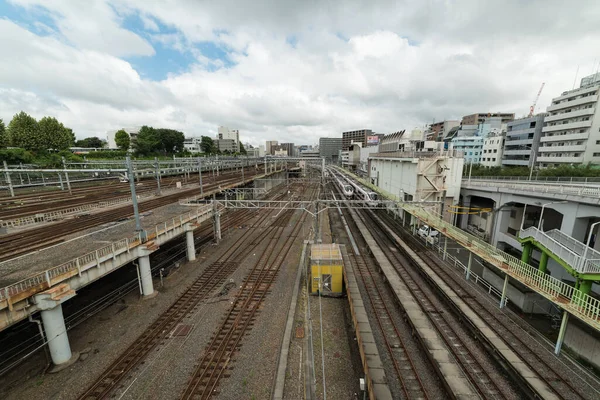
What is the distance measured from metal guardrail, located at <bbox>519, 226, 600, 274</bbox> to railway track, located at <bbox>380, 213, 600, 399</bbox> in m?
4.74

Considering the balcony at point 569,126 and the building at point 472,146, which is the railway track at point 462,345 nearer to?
the balcony at point 569,126

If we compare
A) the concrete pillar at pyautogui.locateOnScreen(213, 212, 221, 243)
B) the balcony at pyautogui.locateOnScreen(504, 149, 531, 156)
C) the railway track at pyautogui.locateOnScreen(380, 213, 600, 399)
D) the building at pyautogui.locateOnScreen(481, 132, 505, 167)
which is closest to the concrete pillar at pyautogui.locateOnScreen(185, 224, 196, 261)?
the concrete pillar at pyautogui.locateOnScreen(213, 212, 221, 243)

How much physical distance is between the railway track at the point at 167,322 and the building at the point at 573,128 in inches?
2422

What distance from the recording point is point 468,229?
110 ft

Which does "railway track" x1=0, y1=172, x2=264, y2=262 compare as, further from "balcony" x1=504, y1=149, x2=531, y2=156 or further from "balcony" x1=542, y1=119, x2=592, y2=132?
"balcony" x1=504, y1=149, x2=531, y2=156

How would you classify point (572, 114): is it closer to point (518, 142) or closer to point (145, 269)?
point (518, 142)

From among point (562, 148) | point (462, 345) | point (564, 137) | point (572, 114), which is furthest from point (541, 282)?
point (572, 114)

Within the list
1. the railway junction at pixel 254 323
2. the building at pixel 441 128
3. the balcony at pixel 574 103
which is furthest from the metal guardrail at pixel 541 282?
the building at pixel 441 128

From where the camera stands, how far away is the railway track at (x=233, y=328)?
1110cm

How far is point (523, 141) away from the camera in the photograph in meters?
56.8

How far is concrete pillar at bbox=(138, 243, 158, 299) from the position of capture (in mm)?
17133

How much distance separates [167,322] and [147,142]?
72136 mm

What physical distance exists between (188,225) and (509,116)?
146m

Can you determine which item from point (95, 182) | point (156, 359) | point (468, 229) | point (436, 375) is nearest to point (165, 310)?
point (156, 359)
